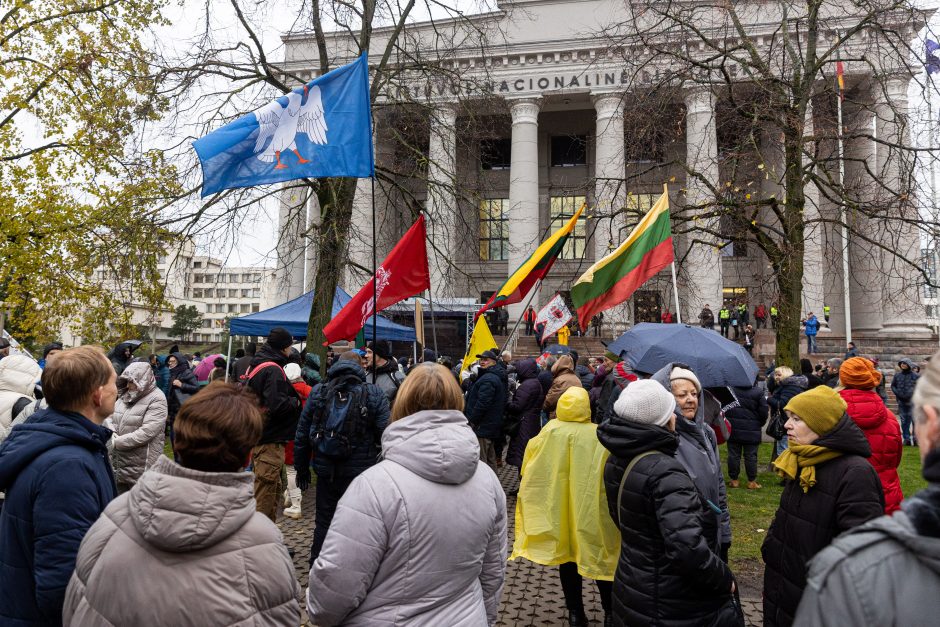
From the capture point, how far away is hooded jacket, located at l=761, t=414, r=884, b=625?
9.39 ft

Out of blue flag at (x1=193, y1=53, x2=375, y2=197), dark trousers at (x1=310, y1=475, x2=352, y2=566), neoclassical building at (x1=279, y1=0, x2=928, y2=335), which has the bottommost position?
dark trousers at (x1=310, y1=475, x2=352, y2=566)

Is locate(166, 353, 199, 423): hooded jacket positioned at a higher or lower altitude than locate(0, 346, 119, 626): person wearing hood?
lower

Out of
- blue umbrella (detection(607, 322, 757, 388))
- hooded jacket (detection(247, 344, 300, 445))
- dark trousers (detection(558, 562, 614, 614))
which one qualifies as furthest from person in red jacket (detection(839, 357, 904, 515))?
hooded jacket (detection(247, 344, 300, 445))

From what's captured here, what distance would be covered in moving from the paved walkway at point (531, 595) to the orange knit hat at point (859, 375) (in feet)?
6.39

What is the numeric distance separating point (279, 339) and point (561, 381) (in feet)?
10.5

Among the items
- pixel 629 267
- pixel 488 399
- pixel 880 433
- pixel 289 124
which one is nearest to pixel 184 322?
pixel 488 399

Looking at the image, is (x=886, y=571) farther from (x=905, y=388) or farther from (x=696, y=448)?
(x=905, y=388)

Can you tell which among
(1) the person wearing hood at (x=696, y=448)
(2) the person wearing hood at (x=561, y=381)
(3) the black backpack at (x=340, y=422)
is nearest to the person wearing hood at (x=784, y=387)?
(2) the person wearing hood at (x=561, y=381)

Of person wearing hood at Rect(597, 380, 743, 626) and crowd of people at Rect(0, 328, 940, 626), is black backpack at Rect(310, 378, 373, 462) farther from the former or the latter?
person wearing hood at Rect(597, 380, 743, 626)

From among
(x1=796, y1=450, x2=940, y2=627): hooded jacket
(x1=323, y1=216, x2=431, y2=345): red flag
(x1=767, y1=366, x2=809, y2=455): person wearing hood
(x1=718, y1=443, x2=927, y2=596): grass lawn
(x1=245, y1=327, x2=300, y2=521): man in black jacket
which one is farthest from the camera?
(x1=767, y1=366, x2=809, y2=455): person wearing hood

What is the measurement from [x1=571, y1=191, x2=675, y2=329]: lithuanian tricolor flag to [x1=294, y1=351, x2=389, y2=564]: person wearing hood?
3375 millimetres

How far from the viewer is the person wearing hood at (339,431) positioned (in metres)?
4.97

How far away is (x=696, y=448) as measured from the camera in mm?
3578

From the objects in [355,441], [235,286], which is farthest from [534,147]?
[235,286]
